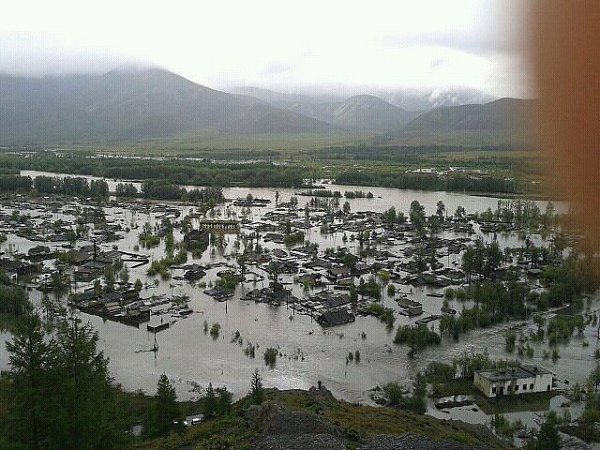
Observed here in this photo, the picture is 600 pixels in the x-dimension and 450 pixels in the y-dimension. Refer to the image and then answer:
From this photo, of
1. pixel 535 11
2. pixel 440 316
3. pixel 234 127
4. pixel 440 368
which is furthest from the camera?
pixel 234 127

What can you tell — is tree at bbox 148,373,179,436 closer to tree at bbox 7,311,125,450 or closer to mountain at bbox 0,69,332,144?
tree at bbox 7,311,125,450

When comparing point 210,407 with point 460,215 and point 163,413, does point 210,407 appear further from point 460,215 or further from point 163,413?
point 460,215

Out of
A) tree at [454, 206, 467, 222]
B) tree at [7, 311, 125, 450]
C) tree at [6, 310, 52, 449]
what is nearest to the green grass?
Answer: tree at [7, 311, 125, 450]

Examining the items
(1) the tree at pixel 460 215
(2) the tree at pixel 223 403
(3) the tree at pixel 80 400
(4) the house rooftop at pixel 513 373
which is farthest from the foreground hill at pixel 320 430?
(1) the tree at pixel 460 215

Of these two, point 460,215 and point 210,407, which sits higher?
point 460,215

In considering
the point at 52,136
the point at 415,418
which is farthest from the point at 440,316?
the point at 52,136

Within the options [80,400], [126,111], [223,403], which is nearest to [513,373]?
[223,403]

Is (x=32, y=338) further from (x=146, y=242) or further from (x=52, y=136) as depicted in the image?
(x=52, y=136)

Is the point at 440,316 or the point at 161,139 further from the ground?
the point at 161,139
